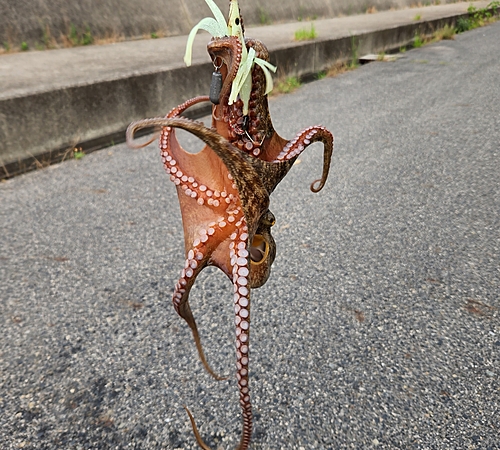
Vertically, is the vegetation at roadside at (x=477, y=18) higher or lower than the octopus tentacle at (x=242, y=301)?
lower

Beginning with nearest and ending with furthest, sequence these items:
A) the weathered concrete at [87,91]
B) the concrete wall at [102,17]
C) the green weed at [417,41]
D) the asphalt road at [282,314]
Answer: the asphalt road at [282,314]
the weathered concrete at [87,91]
the concrete wall at [102,17]
the green weed at [417,41]

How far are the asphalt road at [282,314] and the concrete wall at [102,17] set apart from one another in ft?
4.94

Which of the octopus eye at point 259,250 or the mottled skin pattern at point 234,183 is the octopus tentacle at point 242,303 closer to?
the mottled skin pattern at point 234,183

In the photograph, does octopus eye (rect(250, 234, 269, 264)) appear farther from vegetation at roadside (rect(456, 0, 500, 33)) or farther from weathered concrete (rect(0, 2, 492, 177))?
vegetation at roadside (rect(456, 0, 500, 33))

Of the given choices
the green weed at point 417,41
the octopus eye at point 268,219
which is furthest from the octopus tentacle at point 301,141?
the green weed at point 417,41

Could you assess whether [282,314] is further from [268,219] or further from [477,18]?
[477,18]

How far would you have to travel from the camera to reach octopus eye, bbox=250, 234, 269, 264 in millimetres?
1006

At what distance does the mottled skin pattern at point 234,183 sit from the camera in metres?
0.80

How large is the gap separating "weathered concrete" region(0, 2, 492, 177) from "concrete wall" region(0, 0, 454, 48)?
186 mm

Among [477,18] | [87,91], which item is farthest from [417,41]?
[87,91]

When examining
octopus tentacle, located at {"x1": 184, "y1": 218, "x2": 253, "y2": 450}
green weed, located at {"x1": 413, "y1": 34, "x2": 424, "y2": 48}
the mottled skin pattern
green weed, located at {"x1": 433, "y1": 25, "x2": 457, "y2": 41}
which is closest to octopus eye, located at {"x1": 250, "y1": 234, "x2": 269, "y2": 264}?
the mottled skin pattern

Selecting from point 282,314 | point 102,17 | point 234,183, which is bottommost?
point 282,314

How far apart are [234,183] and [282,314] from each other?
1.00 meters

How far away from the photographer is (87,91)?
2.99m
